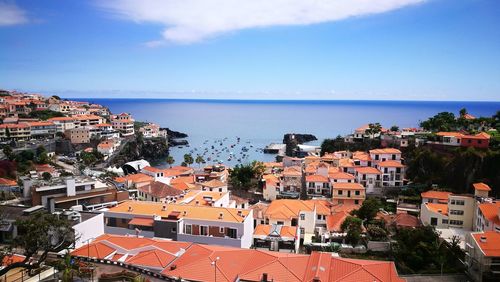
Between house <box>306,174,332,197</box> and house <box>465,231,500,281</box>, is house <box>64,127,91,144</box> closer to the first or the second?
house <box>306,174,332,197</box>

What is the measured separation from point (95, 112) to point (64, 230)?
3864 inches

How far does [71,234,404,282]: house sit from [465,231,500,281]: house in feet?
24.4

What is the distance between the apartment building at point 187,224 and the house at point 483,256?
48.1 feet

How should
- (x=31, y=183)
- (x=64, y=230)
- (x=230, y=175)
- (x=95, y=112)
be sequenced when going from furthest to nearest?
(x=95, y=112) < (x=230, y=175) < (x=31, y=183) < (x=64, y=230)

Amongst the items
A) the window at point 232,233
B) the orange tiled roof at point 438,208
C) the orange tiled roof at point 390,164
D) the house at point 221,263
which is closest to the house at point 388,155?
the orange tiled roof at point 390,164

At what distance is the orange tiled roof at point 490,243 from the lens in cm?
2250

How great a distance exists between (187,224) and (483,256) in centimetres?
1884

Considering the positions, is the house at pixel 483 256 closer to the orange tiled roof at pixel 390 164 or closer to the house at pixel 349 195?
the house at pixel 349 195

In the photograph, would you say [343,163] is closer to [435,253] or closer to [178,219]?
[435,253]

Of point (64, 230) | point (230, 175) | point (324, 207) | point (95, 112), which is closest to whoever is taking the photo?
point (64, 230)

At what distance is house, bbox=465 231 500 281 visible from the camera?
22312 millimetres

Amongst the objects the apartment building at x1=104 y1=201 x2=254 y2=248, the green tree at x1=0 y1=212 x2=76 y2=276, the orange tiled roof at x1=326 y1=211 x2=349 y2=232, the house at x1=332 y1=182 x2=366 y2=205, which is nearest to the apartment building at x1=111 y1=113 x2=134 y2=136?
the house at x1=332 y1=182 x2=366 y2=205

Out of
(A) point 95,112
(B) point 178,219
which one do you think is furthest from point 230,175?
(A) point 95,112

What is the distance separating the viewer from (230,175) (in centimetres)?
4747
